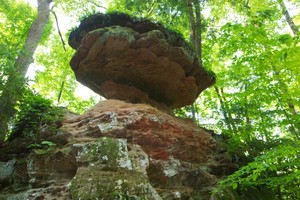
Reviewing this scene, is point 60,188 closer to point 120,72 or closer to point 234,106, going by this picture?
point 120,72

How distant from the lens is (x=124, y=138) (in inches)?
229

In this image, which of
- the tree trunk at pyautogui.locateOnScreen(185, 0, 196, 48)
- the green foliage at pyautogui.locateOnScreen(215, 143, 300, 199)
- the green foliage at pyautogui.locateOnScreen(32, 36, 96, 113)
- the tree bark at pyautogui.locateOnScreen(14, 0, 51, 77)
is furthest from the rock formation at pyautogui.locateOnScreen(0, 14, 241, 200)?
the green foliage at pyautogui.locateOnScreen(32, 36, 96, 113)

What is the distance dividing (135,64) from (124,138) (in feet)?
9.82

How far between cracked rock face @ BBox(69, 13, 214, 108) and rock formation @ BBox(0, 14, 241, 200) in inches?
1.2

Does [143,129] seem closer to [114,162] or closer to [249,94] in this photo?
[114,162]

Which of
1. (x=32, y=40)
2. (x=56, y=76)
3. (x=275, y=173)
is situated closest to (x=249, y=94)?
(x=275, y=173)

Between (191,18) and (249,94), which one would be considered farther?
(191,18)

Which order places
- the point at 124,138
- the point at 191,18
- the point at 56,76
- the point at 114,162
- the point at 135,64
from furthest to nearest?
the point at 56,76 < the point at 191,18 < the point at 135,64 < the point at 124,138 < the point at 114,162

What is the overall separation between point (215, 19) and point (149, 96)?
7827mm

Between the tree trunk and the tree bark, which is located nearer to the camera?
the tree bark

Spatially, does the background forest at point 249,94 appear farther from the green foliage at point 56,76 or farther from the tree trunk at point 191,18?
the green foliage at point 56,76

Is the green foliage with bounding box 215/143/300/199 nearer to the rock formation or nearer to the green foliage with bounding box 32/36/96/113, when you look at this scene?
the rock formation

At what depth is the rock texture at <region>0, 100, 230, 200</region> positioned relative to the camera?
4465mm

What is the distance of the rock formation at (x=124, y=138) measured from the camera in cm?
466
